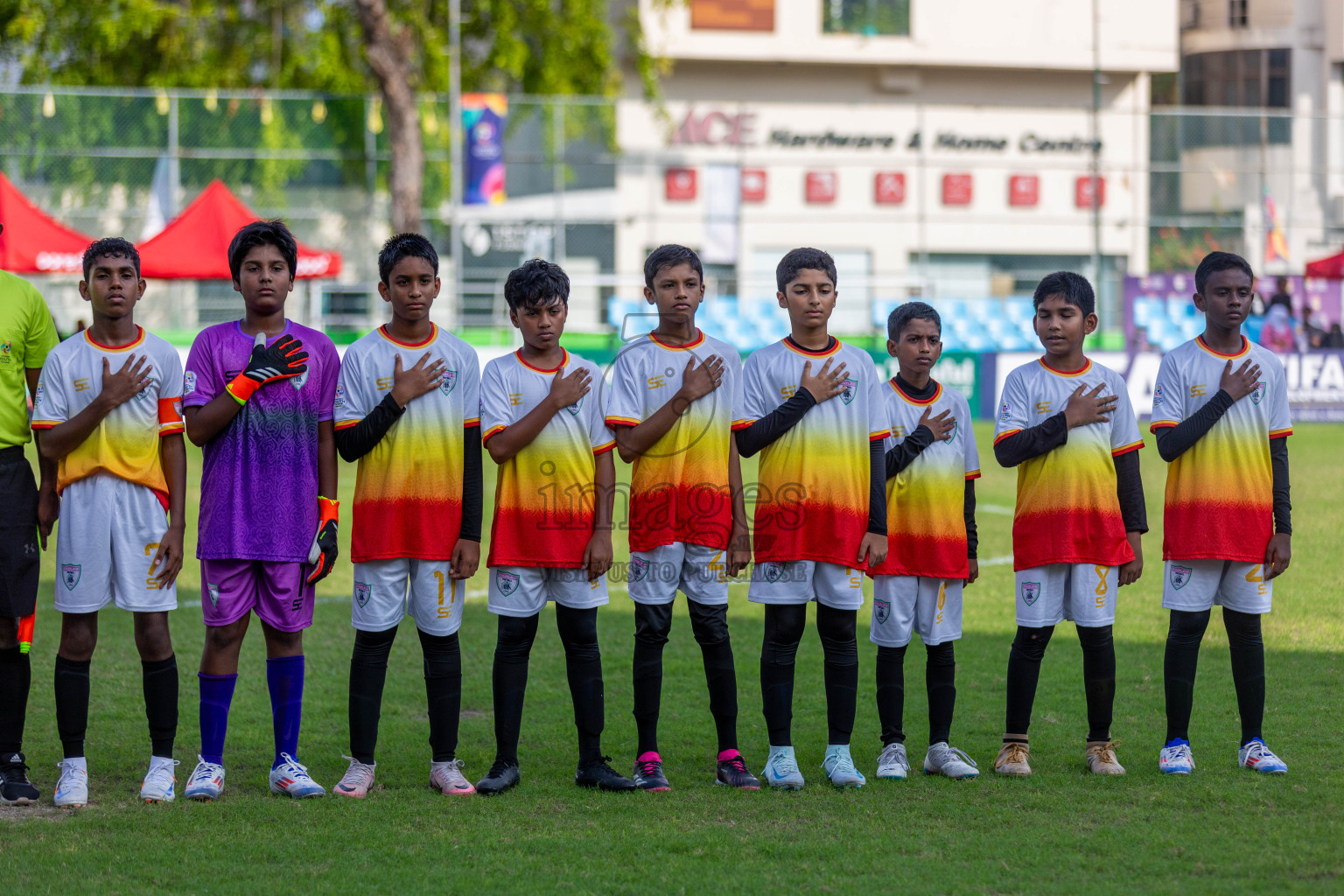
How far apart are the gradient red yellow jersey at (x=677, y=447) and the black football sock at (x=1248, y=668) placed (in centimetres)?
198

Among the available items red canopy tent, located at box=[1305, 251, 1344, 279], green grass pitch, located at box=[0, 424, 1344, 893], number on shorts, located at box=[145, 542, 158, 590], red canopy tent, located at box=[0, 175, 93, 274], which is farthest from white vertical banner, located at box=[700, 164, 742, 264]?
number on shorts, located at box=[145, 542, 158, 590]

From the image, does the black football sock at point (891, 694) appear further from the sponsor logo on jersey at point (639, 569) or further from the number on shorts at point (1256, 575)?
the number on shorts at point (1256, 575)

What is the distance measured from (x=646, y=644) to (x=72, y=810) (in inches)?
79.7

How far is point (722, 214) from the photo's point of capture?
3134 centimetres

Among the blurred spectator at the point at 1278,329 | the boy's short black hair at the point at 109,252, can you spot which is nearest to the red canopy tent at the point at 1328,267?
the blurred spectator at the point at 1278,329

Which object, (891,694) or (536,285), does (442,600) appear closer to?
(536,285)

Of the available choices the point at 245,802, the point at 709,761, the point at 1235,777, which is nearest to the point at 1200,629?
the point at 1235,777

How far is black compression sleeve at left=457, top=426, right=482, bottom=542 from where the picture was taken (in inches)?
188

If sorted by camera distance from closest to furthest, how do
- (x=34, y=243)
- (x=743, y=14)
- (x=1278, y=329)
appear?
(x=34, y=243) → (x=1278, y=329) → (x=743, y=14)

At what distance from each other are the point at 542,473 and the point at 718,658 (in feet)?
3.02

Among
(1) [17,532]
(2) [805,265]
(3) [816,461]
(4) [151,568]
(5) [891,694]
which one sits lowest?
(5) [891,694]

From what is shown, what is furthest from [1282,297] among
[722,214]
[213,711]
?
[213,711]

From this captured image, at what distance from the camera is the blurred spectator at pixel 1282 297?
21016 mm

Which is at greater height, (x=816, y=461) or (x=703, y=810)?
(x=816, y=461)
